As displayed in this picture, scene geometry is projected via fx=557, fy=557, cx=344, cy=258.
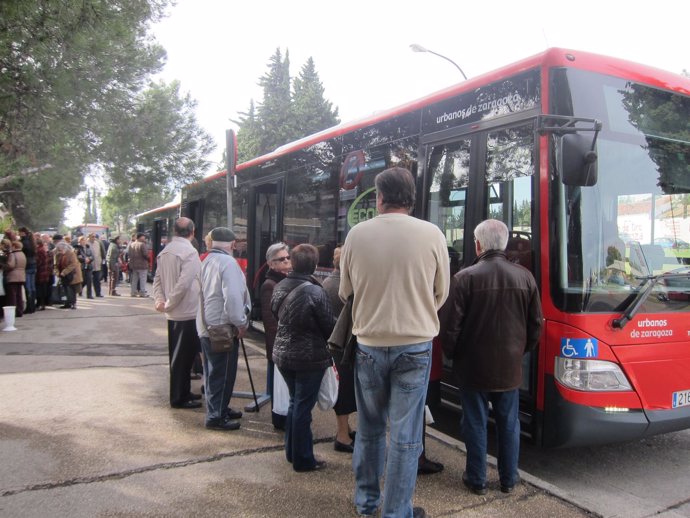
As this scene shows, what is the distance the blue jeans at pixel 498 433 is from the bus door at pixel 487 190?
44cm

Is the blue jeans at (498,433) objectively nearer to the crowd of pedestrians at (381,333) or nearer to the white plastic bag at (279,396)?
the crowd of pedestrians at (381,333)

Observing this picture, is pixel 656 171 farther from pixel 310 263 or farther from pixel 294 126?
pixel 294 126

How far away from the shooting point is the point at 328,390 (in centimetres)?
394

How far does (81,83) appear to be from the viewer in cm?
741

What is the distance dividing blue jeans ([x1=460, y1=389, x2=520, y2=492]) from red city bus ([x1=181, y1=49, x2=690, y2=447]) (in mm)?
368

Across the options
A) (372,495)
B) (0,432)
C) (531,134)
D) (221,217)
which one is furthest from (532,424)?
(221,217)

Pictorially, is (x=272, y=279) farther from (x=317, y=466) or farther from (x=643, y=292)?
A: (x=643, y=292)

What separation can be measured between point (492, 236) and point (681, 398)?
74.3 inches

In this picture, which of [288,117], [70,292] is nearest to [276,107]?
[288,117]

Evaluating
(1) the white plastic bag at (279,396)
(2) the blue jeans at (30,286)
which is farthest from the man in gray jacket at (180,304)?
(2) the blue jeans at (30,286)

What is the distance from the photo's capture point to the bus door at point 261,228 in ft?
28.8

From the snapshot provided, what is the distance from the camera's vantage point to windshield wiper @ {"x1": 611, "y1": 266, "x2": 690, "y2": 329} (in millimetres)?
3768

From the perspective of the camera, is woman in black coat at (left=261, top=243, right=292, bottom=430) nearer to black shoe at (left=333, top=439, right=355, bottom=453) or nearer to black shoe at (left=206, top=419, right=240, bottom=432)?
black shoe at (left=206, top=419, right=240, bottom=432)

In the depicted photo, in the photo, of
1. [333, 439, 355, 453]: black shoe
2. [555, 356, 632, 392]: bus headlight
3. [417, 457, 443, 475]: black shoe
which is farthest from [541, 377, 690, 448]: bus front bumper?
[333, 439, 355, 453]: black shoe
